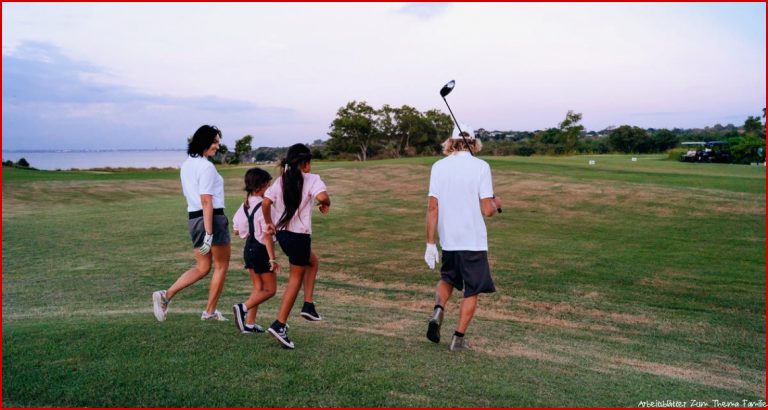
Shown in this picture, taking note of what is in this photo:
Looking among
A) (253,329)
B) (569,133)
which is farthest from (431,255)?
(569,133)

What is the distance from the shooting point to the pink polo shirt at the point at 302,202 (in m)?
6.13

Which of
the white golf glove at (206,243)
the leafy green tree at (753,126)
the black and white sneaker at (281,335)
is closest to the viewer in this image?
the black and white sneaker at (281,335)

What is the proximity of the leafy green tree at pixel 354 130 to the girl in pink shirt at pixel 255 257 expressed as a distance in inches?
3307

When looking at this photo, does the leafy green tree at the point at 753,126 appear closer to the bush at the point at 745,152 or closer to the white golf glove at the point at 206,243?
the bush at the point at 745,152

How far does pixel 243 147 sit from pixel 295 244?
227 feet

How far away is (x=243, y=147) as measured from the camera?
73.4 m

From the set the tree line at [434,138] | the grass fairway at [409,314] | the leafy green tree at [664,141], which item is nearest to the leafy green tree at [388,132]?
the tree line at [434,138]

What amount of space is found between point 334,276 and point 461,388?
769cm

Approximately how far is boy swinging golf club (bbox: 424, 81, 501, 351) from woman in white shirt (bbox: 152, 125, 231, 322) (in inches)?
89.3

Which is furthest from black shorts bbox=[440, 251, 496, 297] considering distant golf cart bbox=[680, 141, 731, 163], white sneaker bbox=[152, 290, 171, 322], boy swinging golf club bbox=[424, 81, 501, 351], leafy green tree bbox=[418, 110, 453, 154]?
leafy green tree bbox=[418, 110, 453, 154]

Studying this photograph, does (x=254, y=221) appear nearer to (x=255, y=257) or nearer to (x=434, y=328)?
(x=255, y=257)

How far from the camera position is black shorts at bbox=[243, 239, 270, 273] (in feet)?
21.6

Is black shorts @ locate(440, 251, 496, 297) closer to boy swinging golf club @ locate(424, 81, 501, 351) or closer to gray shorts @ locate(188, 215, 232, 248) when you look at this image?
boy swinging golf club @ locate(424, 81, 501, 351)

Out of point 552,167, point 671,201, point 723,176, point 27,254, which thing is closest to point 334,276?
point 27,254
